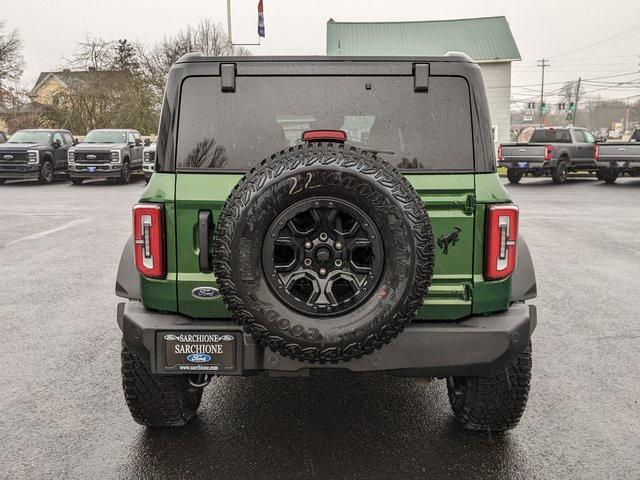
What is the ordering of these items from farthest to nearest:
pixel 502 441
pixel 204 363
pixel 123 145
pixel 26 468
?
pixel 123 145 → pixel 502 441 → pixel 26 468 → pixel 204 363

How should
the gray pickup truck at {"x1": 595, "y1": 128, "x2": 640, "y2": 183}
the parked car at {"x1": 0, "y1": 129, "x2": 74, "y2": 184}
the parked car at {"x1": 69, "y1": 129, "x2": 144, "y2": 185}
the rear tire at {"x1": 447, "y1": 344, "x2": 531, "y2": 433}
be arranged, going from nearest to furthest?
the rear tire at {"x1": 447, "y1": 344, "x2": 531, "y2": 433}, the gray pickup truck at {"x1": 595, "y1": 128, "x2": 640, "y2": 183}, the parked car at {"x1": 0, "y1": 129, "x2": 74, "y2": 184}, the parked car at {"x1": 69, "y1": 129, "x2": 144, "y2": 185}

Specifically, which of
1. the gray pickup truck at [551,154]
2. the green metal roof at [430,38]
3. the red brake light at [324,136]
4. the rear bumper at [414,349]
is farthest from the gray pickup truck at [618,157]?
the green metal roof at [430,38]

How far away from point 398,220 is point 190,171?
107 centimetres

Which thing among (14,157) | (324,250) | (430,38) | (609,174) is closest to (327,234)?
(324,250)

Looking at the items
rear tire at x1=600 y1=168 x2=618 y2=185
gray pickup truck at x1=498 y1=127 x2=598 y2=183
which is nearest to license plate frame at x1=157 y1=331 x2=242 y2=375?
gray pickup truck at x1=498 y1=127 x2=598 y2=183

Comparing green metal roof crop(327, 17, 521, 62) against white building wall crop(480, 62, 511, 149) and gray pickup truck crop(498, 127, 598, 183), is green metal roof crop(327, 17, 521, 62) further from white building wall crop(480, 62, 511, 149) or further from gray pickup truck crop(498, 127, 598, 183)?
gray pickup truck crop(498, 127, 598, 183)

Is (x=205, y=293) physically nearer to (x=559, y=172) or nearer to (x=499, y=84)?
(x=559, y=172)

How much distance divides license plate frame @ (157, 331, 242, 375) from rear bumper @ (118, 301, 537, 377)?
2 cm

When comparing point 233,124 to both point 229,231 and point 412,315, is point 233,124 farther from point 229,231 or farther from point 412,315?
point 412,315

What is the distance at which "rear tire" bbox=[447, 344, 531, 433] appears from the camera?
3445mm

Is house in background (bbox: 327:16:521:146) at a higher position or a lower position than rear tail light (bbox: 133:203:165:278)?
higher

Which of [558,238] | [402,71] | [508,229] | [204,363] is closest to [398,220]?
[508,229]

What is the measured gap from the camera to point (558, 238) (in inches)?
436

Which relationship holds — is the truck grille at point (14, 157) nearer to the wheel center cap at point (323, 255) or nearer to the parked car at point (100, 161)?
the parked car at point (100, 161)
